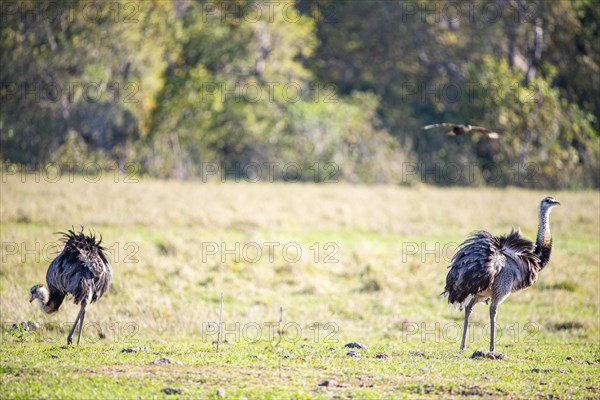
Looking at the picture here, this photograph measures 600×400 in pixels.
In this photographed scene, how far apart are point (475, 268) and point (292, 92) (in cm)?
3828

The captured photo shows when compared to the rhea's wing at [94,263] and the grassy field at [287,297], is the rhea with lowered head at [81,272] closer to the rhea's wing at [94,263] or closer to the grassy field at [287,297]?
the rhea's wing at [94,263]

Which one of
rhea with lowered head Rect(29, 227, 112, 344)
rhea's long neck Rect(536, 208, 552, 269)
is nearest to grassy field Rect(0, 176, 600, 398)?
rhea with lowered head Rect(29, 227, 112, 344)

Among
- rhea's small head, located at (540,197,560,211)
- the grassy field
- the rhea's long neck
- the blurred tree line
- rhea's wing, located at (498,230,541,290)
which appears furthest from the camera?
the blurred tree line

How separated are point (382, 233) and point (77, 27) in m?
20.7

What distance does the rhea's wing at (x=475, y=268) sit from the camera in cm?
1483

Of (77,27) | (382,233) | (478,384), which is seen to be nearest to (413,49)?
(77,27)

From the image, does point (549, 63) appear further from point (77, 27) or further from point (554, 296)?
point (554, 296)

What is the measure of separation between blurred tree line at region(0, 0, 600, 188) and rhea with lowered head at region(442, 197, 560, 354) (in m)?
31.0

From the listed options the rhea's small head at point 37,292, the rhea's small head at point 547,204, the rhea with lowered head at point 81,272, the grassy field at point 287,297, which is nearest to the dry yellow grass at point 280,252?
the grassy field at point 287,297

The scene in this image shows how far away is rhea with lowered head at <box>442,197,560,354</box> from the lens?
14859 mm

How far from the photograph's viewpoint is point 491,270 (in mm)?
14836

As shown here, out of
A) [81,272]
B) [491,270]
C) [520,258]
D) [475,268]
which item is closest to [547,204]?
[520,258]

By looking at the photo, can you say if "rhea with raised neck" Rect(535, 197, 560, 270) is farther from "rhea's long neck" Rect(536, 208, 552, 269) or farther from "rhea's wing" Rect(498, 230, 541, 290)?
"rhea's wing" Rect(498, 230, 541, 290)

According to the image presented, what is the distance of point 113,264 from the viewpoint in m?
22.9
